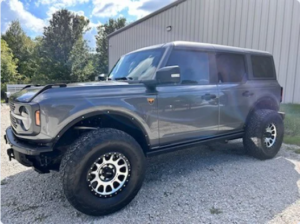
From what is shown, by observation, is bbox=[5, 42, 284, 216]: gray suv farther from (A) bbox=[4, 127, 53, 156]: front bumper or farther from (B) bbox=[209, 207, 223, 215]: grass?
(B) bbox=[209, 207, 223, 215]: grass

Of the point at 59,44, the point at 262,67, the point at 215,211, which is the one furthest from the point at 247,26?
the point at 59,44

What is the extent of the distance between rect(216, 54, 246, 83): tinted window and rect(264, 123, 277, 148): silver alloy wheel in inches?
42.9

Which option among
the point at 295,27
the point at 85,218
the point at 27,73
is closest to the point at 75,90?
the point at 85,218

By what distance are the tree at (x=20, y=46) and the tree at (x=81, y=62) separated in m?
10.0

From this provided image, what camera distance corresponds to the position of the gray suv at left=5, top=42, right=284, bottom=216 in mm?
2334

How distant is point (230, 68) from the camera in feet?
12.8

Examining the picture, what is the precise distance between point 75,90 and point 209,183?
2.18 m

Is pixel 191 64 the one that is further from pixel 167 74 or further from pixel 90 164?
pixel 90 164

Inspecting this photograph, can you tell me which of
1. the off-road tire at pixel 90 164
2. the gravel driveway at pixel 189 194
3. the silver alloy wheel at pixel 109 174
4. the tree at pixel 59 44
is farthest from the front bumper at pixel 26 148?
the tree at pixel 59 44

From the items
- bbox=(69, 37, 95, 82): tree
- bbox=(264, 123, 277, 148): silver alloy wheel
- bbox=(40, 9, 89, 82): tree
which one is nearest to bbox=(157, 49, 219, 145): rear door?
bbox=(264, 123, 277, 148): silver alloy wheel

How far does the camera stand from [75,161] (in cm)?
229

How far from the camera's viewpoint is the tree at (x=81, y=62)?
2581cm

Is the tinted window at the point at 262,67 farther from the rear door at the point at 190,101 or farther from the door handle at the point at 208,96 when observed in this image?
the door handle at the point at 208,96

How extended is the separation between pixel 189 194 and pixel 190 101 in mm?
1227
